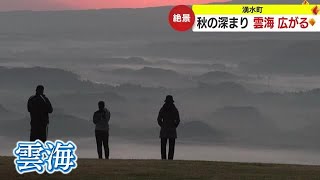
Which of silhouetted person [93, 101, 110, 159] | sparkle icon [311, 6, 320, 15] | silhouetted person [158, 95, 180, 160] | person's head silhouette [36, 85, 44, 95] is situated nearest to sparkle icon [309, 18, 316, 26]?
sparkle icon [311, 6, 320, 15]

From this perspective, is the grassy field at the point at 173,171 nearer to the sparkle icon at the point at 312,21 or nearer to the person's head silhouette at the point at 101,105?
the person's head silhouette at the point at 101,105

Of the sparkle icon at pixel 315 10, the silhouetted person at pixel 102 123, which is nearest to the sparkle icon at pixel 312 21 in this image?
the sparkle icon at pixel 315 10

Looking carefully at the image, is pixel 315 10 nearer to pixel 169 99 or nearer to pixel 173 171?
pixel 169 99

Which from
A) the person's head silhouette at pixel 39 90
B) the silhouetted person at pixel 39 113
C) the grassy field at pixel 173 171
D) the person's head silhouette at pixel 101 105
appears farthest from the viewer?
the person's head silhouette at pixel 101 105

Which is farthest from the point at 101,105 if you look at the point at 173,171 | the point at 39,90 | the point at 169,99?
the point at 173,171

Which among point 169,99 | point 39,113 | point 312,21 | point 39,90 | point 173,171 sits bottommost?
point 173,171

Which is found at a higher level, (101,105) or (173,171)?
(101,105)

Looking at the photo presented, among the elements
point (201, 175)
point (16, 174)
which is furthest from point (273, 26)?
point (16, 174)

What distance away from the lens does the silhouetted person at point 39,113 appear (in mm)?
22859

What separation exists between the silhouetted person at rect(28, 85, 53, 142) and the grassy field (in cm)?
141

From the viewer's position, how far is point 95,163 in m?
25.1

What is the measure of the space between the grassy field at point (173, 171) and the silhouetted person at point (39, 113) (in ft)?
4.63

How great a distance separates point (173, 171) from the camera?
22844 millimetres

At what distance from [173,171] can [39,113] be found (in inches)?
178
